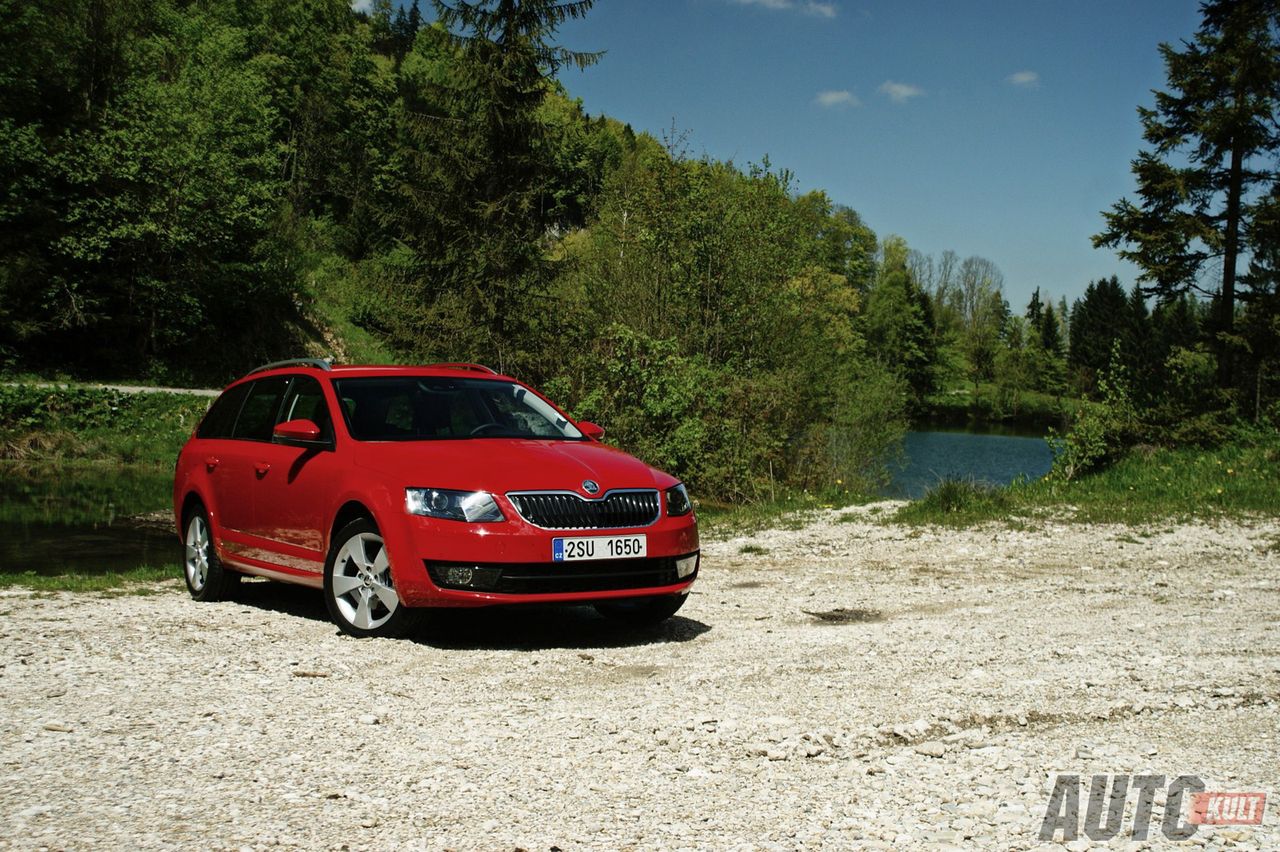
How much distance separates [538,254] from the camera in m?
27.2

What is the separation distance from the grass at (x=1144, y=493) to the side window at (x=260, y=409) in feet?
29.4

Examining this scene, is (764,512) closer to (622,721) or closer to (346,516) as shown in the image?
(346,516)

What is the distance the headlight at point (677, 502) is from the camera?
6945 millimetres

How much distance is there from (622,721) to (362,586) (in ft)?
8.24

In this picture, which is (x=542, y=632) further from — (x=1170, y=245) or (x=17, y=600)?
(x=1170, y=245)

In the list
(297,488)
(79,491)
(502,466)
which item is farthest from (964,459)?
(502,466)

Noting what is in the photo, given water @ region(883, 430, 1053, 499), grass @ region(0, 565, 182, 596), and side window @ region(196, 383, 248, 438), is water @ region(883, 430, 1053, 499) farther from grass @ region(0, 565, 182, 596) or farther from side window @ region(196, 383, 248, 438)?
side window @ region(196, 383, 248, 438)

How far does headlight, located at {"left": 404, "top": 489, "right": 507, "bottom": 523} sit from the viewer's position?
245 inches

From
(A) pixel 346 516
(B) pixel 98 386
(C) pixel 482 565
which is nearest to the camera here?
(C) pixel 482 565

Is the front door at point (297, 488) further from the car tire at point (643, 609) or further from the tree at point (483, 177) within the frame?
the tree at point (483, 177)

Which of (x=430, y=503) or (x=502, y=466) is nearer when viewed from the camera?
(x=430, y=503)

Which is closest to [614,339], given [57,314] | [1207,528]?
[1207,528]

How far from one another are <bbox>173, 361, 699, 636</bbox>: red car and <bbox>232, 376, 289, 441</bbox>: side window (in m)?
0.02

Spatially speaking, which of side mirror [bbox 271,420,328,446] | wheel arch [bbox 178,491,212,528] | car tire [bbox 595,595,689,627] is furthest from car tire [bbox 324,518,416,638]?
wheel arch [bbox 178,491,212,528]
